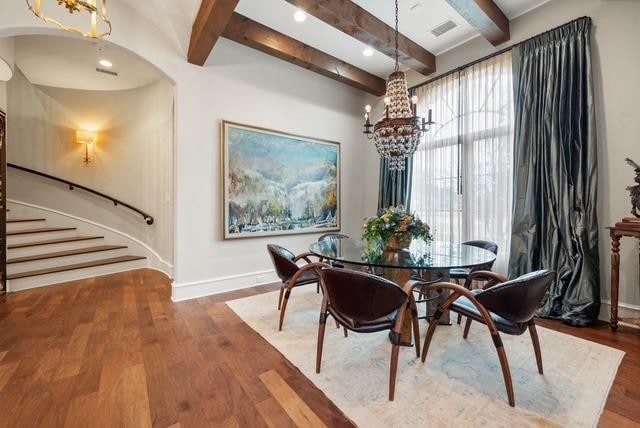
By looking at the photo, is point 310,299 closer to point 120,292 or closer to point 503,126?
point 120,292

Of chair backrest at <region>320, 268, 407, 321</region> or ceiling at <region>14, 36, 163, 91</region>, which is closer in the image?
chair backrest at <region>320, 268, 407, 321</region>

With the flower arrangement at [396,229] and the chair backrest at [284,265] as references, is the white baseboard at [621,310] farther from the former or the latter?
the chair backrest at [284,265]

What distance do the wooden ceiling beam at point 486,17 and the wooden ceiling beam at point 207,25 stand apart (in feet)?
7.34

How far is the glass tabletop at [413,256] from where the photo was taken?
6.56ft

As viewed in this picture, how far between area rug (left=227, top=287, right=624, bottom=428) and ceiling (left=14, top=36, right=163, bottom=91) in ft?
12.2

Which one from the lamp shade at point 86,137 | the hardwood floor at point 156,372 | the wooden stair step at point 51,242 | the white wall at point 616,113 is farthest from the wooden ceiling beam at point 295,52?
the wooden stair step at point 51,242

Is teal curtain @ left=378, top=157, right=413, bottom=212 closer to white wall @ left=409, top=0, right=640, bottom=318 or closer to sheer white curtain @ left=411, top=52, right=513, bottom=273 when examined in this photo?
sheer white curtain @ left=411, top=52, right=513, bottom=273

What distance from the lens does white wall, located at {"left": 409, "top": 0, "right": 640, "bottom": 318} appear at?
8.28 ft

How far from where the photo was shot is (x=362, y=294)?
1.64m

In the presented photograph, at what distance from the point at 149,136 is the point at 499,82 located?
5.55 m

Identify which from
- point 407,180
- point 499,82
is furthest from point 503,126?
point 407,180

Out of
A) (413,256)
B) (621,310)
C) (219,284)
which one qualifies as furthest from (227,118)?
(621,310)

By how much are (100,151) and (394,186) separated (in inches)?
224

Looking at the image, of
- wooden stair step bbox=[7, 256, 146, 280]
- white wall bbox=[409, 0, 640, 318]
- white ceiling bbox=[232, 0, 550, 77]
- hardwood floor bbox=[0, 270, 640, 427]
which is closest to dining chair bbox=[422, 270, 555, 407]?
hardwood floor bbox=[0, 270, 640, 427]
